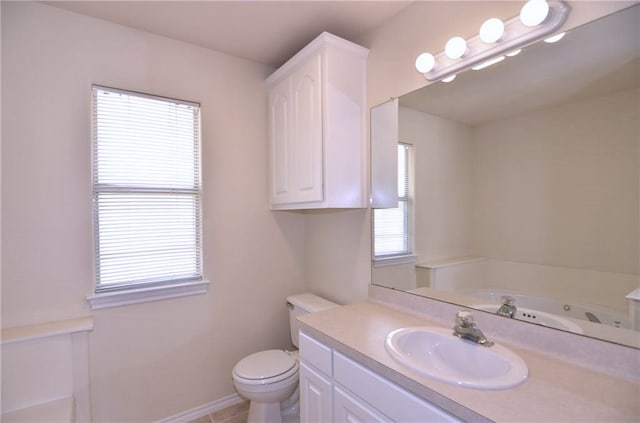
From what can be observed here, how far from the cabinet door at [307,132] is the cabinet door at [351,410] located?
973 millimetres

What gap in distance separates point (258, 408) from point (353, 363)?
975 mm

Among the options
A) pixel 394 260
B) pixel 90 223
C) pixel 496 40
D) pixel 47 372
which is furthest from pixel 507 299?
pixel 47 372

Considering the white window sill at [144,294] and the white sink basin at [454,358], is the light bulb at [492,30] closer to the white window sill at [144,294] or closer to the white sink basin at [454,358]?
the white sink basin at [454,358]

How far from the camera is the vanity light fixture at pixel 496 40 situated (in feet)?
3.53

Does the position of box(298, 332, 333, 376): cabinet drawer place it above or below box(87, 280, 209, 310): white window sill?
below

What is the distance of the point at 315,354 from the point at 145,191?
138 centimetres

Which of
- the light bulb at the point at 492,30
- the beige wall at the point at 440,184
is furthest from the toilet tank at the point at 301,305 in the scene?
the light bulb at the point at 492,30

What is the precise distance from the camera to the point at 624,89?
0.96 metres

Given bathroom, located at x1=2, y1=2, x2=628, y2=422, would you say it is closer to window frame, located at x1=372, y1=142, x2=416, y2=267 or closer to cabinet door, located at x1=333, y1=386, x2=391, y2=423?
window frame, located at x1=372, y1=142, x2=416, y2=267

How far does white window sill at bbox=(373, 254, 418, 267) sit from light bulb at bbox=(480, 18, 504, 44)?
1052 mm

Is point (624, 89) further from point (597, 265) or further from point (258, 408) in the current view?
point (258, 408)

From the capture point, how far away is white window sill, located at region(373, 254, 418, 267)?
1654 millimetres

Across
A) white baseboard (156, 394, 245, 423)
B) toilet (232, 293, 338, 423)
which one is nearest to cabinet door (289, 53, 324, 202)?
toilet (232, 293, 338, 423)

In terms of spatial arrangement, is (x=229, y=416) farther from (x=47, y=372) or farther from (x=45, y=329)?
(x=45, y=329)
